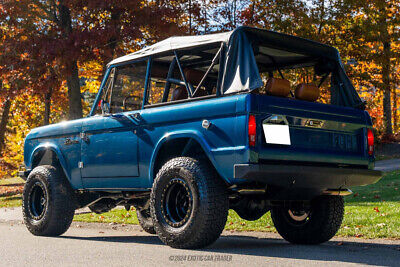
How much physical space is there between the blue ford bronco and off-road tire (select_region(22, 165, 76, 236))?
15 millimetres

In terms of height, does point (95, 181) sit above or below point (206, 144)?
below

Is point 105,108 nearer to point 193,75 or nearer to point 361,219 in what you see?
point 193,75

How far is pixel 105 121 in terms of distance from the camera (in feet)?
23.9

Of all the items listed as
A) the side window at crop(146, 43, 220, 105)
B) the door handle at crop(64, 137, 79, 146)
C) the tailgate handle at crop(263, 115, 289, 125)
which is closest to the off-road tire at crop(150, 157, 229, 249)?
the tailgate handle at crop(263, 115, 289, 125)

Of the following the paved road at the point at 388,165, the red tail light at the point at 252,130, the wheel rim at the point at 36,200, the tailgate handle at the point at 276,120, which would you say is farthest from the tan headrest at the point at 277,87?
the paved road at the point at 388,165

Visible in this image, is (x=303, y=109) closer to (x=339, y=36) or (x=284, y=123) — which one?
(x=284, y=123)

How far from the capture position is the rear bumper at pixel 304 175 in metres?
5.35

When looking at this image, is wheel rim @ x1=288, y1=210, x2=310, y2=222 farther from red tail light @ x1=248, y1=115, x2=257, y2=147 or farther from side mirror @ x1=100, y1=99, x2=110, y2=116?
side mirror @ x1=100, y1=99, x2=110, y2=116

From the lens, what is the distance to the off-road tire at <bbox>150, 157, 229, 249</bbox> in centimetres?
567

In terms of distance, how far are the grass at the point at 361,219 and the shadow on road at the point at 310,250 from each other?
79 cm

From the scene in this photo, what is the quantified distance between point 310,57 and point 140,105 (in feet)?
7.18

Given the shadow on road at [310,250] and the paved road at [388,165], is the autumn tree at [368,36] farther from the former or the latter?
the shadow on road at [310,250]

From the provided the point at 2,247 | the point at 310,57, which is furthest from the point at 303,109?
the point at 2,247

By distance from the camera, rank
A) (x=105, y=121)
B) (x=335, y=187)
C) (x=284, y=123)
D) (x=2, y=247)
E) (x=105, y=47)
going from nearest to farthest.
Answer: (x=284, y=123) < (x=335, y=187) < (x=2, y=247) < (x=105, y=121) < (x=105, y=47)
